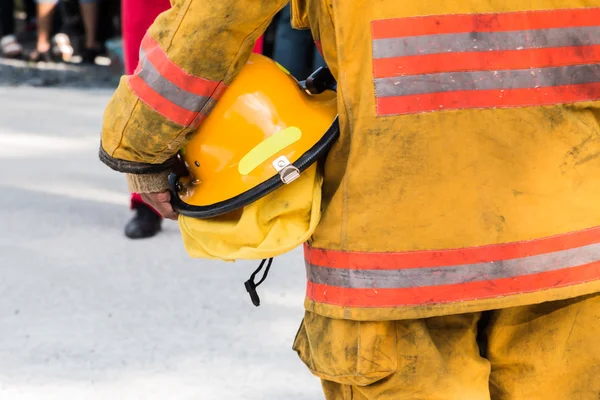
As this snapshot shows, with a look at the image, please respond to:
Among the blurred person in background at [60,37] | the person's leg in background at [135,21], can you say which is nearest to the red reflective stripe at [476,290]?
the person's leg in background at [135,21]

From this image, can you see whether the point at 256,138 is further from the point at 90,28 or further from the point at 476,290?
the point at 90,28

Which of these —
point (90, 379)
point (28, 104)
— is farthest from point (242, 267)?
point (28, 104)

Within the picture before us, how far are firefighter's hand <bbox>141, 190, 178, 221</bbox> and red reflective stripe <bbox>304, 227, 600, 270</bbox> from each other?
1.18ft

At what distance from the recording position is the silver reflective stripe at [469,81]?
4.79 ft

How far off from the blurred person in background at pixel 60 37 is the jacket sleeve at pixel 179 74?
24.1 ft

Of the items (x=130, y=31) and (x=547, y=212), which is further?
(x=130, y=31)

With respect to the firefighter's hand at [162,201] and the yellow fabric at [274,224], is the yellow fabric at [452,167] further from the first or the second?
the firefighter's hand at [162,201]

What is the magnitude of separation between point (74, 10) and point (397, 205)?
8662mm

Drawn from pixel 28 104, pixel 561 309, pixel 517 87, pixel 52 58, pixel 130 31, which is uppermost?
pixel 517 87

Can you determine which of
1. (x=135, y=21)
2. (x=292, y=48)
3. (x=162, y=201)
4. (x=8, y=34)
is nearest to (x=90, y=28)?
(x=8, y=34)

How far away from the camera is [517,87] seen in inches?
58.0

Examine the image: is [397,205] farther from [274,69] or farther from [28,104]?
[28,104]

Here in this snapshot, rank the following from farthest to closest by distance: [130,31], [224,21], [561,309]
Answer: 1. [130,31]
2. [561,309]
3. [224,21]

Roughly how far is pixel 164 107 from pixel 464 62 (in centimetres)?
45
